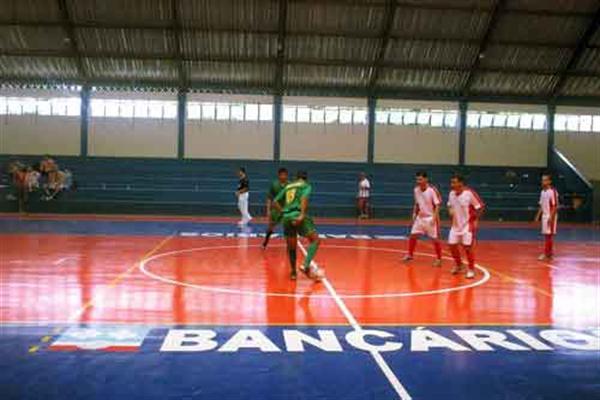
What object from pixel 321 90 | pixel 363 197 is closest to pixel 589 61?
pixel 321 90

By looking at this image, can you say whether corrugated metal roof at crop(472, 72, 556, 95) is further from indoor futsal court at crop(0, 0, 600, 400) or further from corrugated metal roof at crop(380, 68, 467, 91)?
corrugated metal roof at crop(380, 68, 467, 91)

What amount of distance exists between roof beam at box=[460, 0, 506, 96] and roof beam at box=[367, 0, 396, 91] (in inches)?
162

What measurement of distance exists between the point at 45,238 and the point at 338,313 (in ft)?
37.0

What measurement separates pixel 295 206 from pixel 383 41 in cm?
1840

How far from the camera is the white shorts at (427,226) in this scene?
1306 centimetres

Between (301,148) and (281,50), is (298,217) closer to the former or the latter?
(281,50)

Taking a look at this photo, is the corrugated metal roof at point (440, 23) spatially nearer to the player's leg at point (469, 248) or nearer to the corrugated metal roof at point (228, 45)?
the corrugated metal roof at point (228, 45)

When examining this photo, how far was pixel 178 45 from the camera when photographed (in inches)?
1075

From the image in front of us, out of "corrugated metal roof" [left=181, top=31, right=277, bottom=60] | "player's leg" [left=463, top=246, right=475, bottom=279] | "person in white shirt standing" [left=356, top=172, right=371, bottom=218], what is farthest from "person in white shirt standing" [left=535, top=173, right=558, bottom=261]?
"corrugated metal roof" [left=181, top=31, right=277, bottom=60]

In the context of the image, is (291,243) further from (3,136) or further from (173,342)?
(3,136)

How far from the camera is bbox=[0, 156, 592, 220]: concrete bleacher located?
2719 centimetres

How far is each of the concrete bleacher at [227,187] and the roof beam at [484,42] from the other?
410 cm

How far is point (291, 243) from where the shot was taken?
1096cm

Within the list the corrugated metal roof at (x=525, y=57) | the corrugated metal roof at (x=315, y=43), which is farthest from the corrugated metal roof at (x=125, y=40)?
the corrugated metal roof at (x=525, y=57)
